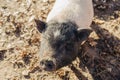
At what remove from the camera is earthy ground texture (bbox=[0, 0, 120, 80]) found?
4.22m

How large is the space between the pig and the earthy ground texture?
0.58m

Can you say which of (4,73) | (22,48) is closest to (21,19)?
(22,48)

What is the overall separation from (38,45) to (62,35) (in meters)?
1.13

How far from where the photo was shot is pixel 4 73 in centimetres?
431

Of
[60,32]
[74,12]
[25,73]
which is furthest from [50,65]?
[25,73]

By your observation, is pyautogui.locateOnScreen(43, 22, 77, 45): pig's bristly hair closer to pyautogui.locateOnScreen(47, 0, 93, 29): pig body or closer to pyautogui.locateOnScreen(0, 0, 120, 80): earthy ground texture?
pyautogui.locateOnScreen(47, 0, 93, 29): pig body

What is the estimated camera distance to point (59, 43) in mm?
3488

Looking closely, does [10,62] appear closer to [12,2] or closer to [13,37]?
[13,37]

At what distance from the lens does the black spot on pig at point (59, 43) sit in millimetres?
3457

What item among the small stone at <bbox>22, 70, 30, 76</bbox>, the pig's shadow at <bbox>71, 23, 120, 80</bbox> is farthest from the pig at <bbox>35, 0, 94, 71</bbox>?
the small stone at <bbox>22, 70, 30, 76</bbox>

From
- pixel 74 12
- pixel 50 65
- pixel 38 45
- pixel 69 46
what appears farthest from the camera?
pixel 38 45

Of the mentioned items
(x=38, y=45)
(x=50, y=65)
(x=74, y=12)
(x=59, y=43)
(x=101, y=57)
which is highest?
(x=74, y=12)

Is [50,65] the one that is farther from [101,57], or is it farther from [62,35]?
[101,57]

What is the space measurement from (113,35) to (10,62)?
150cm
